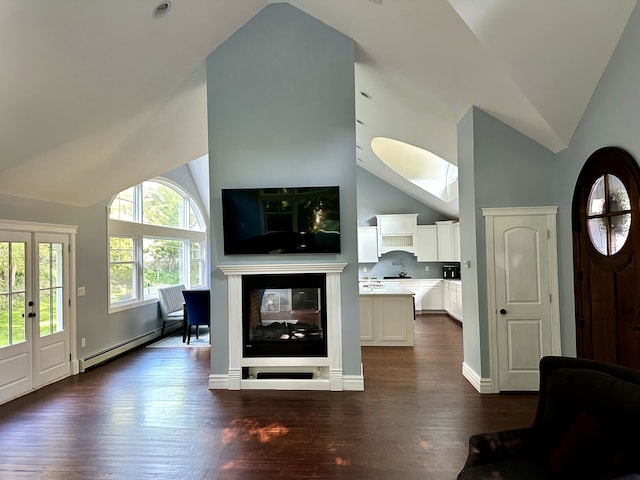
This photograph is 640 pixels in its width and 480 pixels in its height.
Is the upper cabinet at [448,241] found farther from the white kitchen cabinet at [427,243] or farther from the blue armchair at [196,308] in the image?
the blue armchair at [196,308]


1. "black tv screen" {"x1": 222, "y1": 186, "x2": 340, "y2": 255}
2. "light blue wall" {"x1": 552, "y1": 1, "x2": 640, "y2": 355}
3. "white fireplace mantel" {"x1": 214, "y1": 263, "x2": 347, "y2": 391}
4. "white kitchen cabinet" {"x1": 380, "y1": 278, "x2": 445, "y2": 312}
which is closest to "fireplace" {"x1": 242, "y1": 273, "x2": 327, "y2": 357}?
"white fireplace mantel" {"x1": 214, "y1": 263, "x2": 347, "y2": 391}

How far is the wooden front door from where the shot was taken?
261 centimetres

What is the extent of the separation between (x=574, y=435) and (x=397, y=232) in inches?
283

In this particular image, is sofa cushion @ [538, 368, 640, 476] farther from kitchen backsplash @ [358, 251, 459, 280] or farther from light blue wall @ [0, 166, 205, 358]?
kitchen backsplash @ [358, 251, 459, 280]

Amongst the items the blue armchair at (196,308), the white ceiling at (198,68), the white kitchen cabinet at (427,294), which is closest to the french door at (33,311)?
the white ceiling at (198,68)

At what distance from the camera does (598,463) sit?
4.91ft

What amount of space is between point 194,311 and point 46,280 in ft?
7.51

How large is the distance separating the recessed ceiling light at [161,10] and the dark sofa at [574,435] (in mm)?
3825

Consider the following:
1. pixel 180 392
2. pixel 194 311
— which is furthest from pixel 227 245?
pixel 194 311

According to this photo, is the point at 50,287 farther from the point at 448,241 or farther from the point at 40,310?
the point at 448,241

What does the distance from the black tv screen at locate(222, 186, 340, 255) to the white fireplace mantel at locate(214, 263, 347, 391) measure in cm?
21

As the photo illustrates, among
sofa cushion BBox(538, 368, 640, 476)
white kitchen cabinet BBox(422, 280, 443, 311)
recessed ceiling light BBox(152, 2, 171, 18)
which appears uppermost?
recessed ceiling light BBox(152, 2, 171, 18)

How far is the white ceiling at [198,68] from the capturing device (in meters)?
2.48

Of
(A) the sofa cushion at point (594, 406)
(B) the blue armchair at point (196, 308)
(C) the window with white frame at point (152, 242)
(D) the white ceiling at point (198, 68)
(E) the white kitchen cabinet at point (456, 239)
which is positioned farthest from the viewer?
(E) the white kitchen cabinet at point (456, 239)
